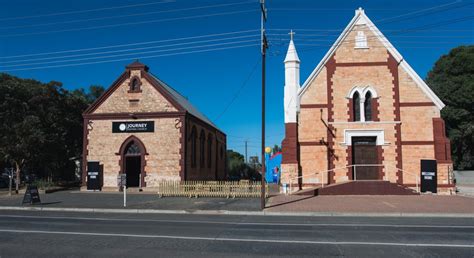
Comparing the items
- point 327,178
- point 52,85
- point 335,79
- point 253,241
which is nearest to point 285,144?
point 327,178

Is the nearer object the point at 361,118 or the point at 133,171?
the point at 361,118

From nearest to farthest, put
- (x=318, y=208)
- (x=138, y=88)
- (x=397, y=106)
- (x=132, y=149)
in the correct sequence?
(x=318, y=208)
(x=397, y=106)
(x=132, y=149)
(x=138, y=88)

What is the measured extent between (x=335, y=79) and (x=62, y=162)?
2803 cm

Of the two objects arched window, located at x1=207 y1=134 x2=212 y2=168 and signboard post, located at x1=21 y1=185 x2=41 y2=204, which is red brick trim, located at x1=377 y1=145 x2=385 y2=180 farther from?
signboard post, located at x1=21 y1=185 x2=41 y2=204

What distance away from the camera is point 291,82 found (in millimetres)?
26734

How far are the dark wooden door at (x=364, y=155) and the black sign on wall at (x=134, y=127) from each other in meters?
14.7

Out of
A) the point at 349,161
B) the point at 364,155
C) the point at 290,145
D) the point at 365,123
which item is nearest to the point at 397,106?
the point at 365,123

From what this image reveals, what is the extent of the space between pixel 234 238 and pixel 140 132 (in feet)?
72.5

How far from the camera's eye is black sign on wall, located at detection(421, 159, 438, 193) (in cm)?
2481

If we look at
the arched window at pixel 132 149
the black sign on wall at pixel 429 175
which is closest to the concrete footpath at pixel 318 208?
the black sign on wall at pixel 429 175

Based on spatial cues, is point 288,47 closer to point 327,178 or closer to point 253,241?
point 327,178

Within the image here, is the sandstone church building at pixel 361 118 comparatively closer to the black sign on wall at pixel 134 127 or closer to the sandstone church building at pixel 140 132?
the sandstone church building at pixel 140 132

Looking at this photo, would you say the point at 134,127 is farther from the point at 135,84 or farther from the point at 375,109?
the point at 375,109

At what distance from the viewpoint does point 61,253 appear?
8281mm
